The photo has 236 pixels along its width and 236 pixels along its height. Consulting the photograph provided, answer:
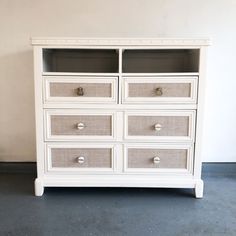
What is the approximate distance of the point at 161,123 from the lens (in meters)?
1.75

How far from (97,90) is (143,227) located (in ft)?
2.71

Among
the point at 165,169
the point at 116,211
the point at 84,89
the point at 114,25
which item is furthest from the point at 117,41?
the point at 116,211

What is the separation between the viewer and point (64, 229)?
1.46 metres

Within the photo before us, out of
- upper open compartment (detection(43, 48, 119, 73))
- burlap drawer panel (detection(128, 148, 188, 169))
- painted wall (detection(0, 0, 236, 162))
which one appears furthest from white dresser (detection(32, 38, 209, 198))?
painted wall (detection(0, 0, 236, 162))

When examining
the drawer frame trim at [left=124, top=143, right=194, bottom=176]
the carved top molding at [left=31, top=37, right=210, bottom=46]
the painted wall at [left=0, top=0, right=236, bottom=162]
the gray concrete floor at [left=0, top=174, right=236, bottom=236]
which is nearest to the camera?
the gray concrete floor at [left=0, top=174, right=236, bottom=236]

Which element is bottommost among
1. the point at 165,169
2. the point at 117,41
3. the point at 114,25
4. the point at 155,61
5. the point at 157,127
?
the point at 165,169

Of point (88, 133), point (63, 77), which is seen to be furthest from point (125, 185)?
point (63, 77)

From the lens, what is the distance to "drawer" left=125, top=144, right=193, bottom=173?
5.84ft

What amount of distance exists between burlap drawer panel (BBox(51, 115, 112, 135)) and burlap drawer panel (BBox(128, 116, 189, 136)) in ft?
0.49

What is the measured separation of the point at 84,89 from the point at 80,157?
433mm

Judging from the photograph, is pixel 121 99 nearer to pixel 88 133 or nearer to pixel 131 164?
pixel 88 133

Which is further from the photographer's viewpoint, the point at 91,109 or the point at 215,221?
the point at 91,109

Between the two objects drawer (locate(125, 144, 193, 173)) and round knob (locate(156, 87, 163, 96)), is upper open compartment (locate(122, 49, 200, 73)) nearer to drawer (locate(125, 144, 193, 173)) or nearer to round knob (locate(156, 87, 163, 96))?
round knob (locate(156, 87, 163, 96))

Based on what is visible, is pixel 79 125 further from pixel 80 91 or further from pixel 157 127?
pixel 157 127
